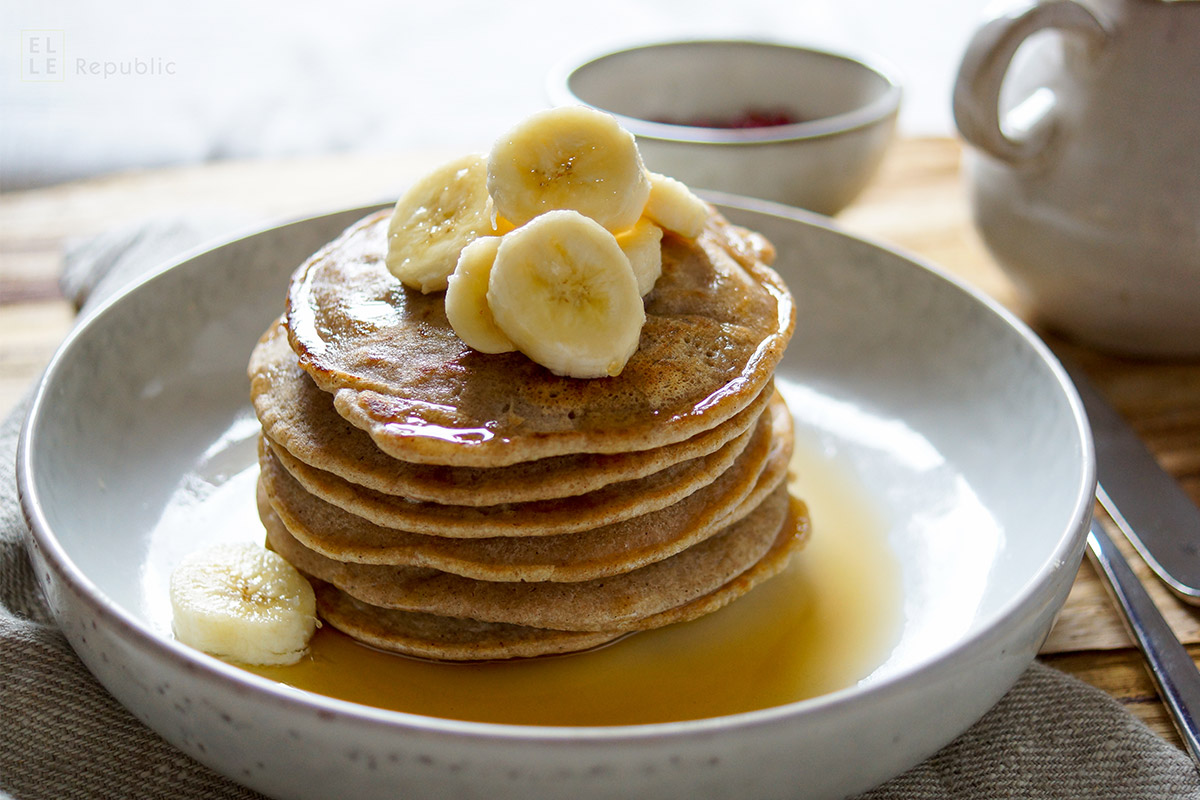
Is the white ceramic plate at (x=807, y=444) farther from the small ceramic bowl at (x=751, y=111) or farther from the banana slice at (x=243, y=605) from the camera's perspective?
the small ceramic bowl at (x=751, y=111)

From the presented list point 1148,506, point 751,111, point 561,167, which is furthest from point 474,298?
point 751,111

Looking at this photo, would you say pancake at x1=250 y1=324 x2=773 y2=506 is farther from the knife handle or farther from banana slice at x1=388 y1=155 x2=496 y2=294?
the knife handle

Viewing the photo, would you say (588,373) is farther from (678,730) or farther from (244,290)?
(244,290)

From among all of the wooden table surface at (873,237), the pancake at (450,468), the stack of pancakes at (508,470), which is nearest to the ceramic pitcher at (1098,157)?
the wooden table surface at (873,237)

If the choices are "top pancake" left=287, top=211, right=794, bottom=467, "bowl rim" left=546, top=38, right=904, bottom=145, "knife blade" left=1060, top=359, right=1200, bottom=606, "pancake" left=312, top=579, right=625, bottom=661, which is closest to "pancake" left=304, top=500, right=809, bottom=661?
"pancake" left=312, top=579, right=625, bottom=661

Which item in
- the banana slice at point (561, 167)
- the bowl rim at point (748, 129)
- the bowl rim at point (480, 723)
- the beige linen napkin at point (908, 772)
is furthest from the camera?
the bowl rim at point (748, 129)
